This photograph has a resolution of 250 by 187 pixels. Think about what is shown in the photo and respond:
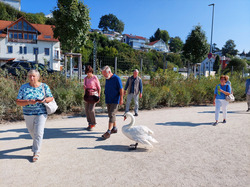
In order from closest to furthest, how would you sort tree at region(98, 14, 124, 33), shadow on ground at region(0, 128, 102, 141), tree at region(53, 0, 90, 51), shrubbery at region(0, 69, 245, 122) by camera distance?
shadow on ground at region(0, 128, 102, 141), shrubbery at region(0, 69, 245, 122), tree at region(53, 0, 90, 51), tree at region(98, 14, 124, 33)

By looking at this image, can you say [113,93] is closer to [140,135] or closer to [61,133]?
[140,135]

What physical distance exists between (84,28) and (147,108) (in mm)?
6040

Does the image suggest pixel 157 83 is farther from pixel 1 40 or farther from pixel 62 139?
pixel 1 40

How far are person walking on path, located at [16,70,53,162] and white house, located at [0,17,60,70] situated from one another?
39434 mm

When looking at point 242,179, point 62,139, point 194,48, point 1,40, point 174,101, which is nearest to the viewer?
point 242,179

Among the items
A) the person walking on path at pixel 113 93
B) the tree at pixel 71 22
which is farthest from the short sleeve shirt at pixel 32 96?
the tree at pixel 71 22

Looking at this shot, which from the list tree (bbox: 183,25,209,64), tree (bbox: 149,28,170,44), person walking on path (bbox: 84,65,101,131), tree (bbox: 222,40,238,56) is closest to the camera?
person walking on path (bbox: 84,65,101,131)

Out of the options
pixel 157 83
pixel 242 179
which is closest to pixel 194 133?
pixel 242 179

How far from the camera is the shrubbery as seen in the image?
268 inches

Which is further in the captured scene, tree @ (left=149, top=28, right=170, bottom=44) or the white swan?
tree @ (left=149, top=28, right=170, bottom=44)

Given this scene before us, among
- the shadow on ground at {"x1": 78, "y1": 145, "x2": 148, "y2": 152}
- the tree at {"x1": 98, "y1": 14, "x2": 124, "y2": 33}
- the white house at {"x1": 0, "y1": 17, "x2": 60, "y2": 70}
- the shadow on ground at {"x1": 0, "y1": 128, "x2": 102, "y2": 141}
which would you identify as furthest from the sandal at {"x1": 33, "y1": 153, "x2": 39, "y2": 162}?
the tree at {"x1": 98, "y1": 14, "x2": 124, "y2": 33}

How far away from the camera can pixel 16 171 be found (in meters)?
3.26

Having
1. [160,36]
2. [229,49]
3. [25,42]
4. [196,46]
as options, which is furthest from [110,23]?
[196,46]

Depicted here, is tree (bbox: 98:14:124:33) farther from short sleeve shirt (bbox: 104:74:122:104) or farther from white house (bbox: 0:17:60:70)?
short sleeve shirt (bbox: 104:74:122:104)
